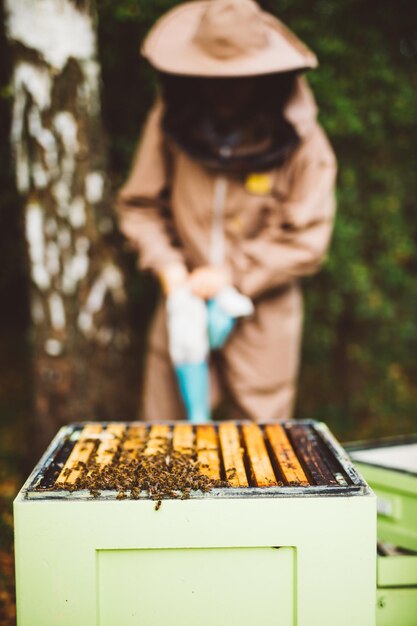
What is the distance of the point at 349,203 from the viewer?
3158mm

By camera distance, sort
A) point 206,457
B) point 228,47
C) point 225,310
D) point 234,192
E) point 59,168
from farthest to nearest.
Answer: point 59,168
point 234,192
point 225,310
point 228,47
point 206,457

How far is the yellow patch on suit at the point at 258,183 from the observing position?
224cm

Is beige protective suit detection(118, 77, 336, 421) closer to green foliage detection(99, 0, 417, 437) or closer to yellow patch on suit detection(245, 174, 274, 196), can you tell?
yellow patch on suit detection(245, 174, 274, 196)

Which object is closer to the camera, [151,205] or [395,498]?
[395,498]

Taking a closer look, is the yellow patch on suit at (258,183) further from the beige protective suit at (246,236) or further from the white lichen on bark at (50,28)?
the white lichen on bark at (50,28)

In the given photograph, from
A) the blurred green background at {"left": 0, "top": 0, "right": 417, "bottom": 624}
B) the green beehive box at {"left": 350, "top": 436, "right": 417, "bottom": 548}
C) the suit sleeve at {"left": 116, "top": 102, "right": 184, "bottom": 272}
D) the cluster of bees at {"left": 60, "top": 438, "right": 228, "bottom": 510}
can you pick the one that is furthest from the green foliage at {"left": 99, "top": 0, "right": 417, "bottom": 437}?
the cluster of bees at {"left": 60, "top": 438, "right": 228, "bottom": 510}

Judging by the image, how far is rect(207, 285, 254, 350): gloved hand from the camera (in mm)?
2145

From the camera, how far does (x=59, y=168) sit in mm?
2566

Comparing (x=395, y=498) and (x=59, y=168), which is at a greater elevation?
(x=59, y=168)

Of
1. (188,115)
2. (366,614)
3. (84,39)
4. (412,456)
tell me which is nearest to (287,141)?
(188,115)

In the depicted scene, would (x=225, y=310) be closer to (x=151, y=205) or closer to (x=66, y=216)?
(x=151, y=205)

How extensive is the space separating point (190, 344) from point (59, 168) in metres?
0.98

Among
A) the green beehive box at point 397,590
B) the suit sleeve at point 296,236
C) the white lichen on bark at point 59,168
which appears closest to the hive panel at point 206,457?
the green beehive box at point 397,590

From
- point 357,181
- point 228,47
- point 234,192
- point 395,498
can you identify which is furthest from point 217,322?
point 357,181
